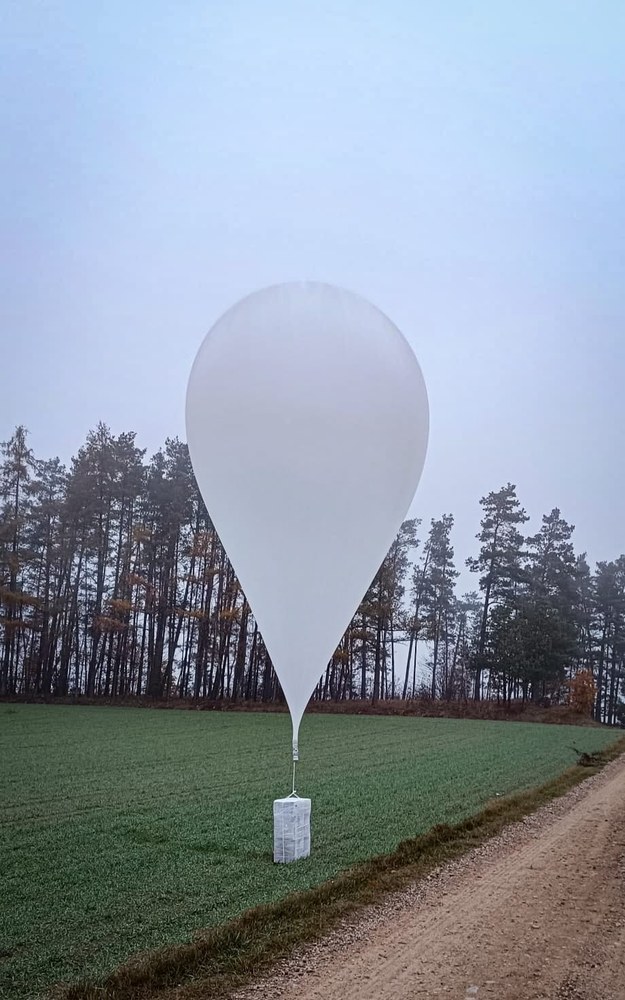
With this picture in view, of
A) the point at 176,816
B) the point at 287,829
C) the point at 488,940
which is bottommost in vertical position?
the point at 176,816

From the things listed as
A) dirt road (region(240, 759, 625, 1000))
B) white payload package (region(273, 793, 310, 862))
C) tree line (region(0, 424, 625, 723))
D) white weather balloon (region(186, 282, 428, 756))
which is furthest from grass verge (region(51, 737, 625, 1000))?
tree line (region(0, 424, 625, 723))

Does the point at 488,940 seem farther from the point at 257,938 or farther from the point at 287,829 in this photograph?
the point at 287,829

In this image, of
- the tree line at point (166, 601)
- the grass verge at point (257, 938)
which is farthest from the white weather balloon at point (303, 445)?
the tree line at point (166, 601)

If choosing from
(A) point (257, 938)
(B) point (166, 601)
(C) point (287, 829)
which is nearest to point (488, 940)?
(A) point (257, 938)

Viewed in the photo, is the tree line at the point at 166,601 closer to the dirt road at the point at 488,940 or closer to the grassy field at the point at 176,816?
the grassy field at the point at 176,816

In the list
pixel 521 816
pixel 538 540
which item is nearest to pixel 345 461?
pixel 521 816

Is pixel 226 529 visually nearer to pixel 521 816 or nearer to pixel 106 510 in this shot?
pixel 521 816

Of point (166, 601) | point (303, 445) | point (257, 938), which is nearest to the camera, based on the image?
point (257, 938)
